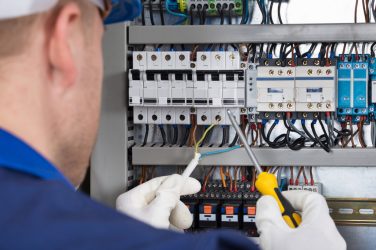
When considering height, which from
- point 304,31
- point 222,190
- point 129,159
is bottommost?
point 222,190

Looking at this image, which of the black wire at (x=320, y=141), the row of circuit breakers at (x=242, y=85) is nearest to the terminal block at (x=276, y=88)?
the row of circuit breakers at (x=242, y=85)

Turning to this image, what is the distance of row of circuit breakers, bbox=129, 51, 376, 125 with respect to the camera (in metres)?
1.79

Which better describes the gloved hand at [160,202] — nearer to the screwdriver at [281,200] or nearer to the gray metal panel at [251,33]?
the screwdriver at [281,200]

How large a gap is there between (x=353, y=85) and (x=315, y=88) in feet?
0.46

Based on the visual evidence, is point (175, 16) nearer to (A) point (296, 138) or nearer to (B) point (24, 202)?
(A) point (296, 138)

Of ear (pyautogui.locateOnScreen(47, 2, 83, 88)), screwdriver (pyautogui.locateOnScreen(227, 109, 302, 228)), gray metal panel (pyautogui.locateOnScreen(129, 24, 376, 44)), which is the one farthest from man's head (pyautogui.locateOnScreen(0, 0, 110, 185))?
gray metal panel (pyautogui.locateOnScreen(129, 24, 376, 44))

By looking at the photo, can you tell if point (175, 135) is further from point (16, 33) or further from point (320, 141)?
point (16, 33)

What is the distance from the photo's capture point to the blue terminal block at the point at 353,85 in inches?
71.2

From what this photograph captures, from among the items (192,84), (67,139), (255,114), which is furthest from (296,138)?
(67,139)

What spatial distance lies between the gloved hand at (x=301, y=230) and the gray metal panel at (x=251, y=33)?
597mm

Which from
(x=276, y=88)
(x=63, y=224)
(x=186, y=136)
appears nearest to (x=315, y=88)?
(x=276, y=88)

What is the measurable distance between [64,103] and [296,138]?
144cm

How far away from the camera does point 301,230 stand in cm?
126

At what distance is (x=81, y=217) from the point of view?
19.6 inches
